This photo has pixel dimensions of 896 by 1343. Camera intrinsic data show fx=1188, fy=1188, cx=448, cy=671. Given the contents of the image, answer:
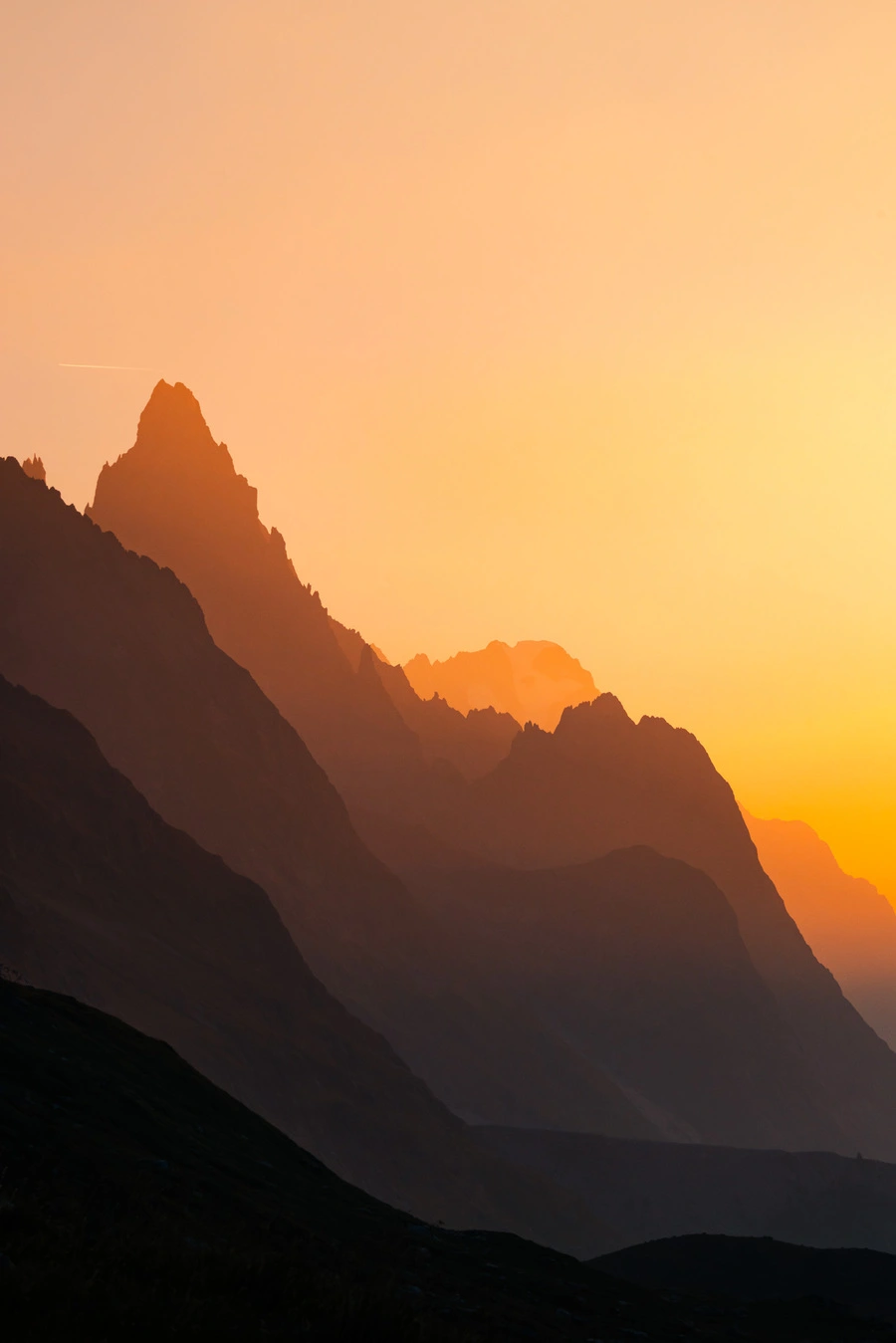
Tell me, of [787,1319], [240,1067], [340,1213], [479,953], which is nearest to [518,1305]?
[340,1213]

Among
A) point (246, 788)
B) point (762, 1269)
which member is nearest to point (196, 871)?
point (246, 788)

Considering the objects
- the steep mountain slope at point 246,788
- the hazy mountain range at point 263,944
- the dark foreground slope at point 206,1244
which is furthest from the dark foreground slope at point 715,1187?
the dark foreground slope at point 206,1244

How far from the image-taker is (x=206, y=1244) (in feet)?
48.5

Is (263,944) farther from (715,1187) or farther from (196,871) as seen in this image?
(715,1187)

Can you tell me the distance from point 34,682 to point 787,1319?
12627 centimetres

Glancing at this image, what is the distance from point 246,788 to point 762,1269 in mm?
114174

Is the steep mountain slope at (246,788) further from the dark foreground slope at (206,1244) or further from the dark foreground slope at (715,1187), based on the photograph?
the dark foreground slope at (206,1244)

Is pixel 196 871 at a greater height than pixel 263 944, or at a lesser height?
greater

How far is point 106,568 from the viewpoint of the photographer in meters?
156

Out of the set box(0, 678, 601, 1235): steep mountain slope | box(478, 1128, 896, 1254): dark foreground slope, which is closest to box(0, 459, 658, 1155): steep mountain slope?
box(478, 1128, 896, 1254): dark foreground slope

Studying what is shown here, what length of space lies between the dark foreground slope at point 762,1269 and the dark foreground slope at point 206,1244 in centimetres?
1541

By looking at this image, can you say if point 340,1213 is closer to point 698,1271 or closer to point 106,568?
point 698,1271

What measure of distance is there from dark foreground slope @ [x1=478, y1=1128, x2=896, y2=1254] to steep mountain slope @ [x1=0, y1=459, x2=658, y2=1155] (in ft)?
52.6

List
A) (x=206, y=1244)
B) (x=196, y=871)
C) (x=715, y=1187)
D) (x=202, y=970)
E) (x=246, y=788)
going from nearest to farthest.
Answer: (x=206, y=1244) < (x=202, y=970) < (x=196, y=871) < (x=715, y=1187) < (x=246, y=788)
